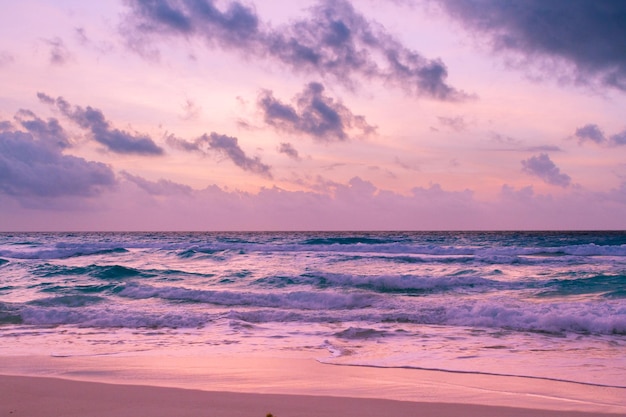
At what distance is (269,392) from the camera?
6523 millimetres

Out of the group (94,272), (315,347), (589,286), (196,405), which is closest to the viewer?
(196,405)

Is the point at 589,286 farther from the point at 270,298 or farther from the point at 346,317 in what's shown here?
the point at 270,298

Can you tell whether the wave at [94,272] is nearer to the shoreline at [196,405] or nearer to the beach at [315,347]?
the beach at [315,347]

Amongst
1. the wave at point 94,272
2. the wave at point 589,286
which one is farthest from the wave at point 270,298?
the wave at point 589,286

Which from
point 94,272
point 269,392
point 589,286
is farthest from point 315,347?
point 94,272

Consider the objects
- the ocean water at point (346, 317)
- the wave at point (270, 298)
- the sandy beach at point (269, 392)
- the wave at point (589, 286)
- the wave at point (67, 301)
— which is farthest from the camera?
the wave at point (589, 286)

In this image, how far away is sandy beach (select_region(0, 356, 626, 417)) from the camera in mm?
5781

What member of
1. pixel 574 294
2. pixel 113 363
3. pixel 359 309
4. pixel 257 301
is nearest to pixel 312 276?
pixel 257 301

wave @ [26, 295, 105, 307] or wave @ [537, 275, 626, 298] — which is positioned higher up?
wave @ [537, 275, 626, 298]

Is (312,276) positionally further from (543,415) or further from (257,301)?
(543,415)

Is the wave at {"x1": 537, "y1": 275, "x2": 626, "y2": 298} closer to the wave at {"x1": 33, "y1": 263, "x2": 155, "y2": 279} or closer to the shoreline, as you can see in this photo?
the shoreline

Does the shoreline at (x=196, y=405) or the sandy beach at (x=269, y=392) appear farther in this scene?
the sandy beach at (x=269, y=392)

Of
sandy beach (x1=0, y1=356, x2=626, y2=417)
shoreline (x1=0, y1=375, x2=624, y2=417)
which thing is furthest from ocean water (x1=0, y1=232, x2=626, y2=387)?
shoreline (x1=0, y1=375, x2=624, y2=417)

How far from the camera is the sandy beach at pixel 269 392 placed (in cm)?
578
